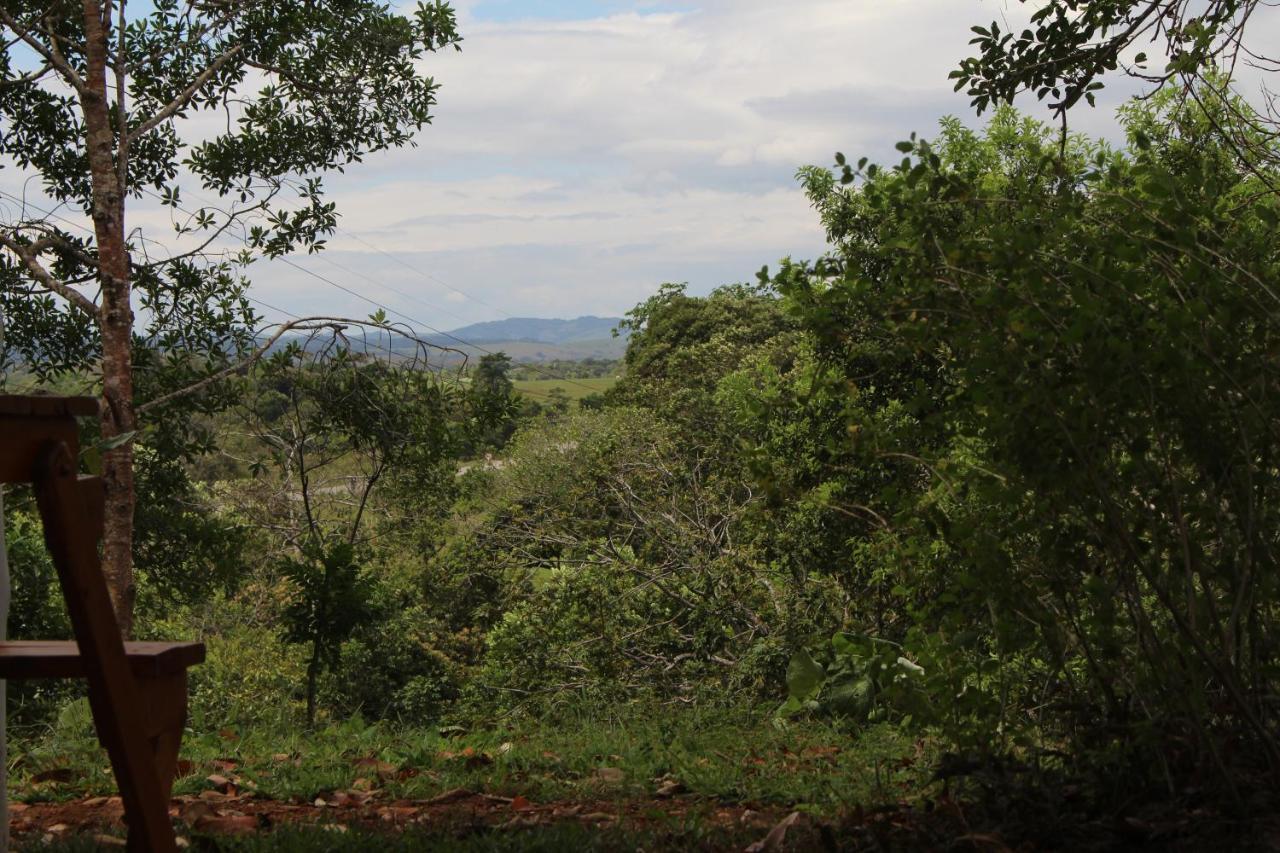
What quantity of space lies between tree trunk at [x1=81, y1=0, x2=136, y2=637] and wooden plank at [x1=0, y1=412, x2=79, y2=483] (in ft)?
20.8

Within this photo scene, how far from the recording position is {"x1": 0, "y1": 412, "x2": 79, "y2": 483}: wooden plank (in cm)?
226

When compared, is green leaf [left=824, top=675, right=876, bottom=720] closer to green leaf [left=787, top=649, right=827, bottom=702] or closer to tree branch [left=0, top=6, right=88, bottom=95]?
green leaf [left=787, top=649, right=827, bottom=702]

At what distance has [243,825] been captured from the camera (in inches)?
159

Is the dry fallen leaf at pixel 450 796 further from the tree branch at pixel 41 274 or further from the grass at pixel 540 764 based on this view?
the tree branch at pixel 41 274

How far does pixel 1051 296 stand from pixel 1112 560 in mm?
833

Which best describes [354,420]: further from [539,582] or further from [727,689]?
[539,582]

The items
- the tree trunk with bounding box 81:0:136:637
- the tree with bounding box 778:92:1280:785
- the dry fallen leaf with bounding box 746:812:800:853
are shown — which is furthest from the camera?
the tree trunk with bounding box 81:0:136:637

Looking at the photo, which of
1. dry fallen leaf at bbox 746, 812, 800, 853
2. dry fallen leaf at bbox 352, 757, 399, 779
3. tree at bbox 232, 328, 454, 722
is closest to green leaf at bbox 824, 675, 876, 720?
dry fallen leaf at bbox 352, 757, 399, 779

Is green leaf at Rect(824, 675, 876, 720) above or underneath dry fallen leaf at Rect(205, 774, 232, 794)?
underneath

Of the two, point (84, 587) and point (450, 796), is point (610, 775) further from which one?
point (84, 587)

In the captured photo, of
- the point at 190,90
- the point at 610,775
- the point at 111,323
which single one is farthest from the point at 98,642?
the point at 190,90

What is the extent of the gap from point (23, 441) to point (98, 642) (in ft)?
1.36

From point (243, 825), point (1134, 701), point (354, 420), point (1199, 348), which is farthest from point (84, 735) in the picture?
point (1199, 348)

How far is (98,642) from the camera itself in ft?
7.51
